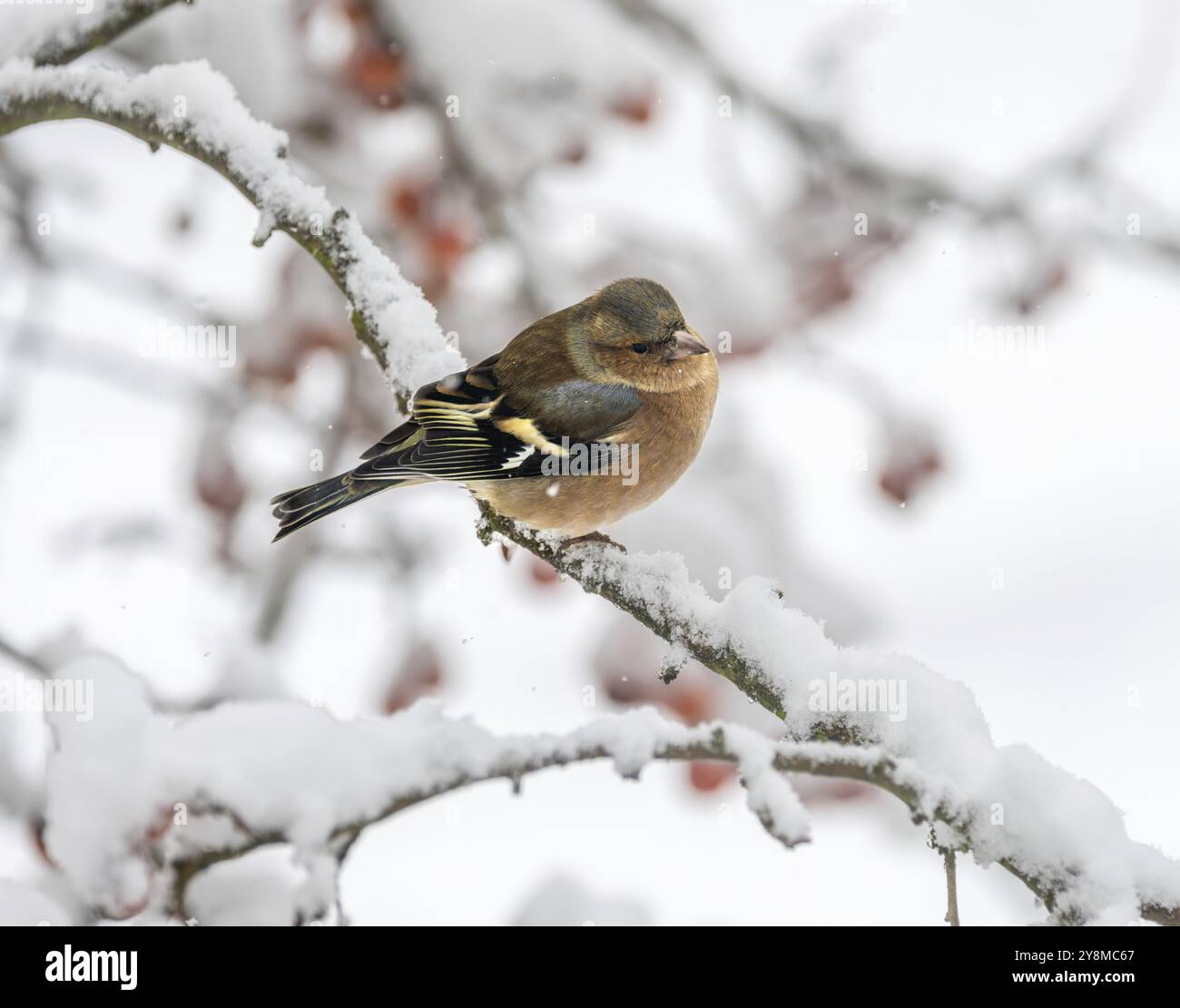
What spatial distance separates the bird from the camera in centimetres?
272

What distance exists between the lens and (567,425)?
2900 mm

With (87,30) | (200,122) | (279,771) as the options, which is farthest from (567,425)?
(279,771)

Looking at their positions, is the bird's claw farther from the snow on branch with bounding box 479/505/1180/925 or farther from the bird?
the snow on branch with bounding box 479/505/1180/925

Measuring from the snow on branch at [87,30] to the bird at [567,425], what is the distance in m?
1.00

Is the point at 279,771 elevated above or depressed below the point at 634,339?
below

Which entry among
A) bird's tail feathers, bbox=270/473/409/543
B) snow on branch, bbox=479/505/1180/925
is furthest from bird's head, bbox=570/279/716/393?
snow on branch, bbox=479/505/1180/925

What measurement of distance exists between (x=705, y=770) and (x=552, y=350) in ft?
5.29

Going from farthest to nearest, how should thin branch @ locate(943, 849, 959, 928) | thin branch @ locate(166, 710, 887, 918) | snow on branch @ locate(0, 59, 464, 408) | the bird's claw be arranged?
the bird's claw, snow on branch @ locate(0, 59, 464, 408), thin branch @ locate(943, 849, 959, 928), thin branch @ locate(166, 710, 887, 918)

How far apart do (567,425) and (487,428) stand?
8.9 inches

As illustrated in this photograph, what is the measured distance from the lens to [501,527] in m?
2.82

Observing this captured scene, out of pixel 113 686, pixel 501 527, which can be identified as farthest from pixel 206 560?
pixel 113 686

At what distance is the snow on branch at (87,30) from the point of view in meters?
2.40

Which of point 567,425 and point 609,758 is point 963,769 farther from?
point 567,425
